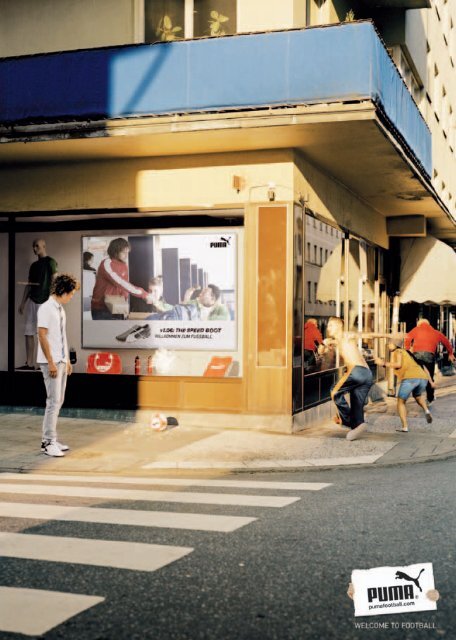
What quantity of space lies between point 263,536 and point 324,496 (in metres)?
1.77

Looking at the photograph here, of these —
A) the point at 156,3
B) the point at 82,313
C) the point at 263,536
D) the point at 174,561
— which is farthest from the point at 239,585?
the point at 156,3

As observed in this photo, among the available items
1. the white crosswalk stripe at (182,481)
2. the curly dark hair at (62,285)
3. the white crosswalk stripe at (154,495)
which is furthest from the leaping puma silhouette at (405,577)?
the curly dark hair at (62,285)

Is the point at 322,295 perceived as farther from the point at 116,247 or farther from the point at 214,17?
the point at 214,17

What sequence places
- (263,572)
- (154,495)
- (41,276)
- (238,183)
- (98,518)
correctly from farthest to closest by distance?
1. (41,276)
2. (238,183)
3. (154,495)
4. (98,518)
5. (263,572)

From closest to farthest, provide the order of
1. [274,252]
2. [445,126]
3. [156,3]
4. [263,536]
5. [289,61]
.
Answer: [263,536] → [289,61] → [274,252] → [156,3] → [445,126]

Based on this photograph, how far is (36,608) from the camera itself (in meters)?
4.36

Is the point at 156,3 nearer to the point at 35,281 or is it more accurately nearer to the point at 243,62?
the point at 243,62

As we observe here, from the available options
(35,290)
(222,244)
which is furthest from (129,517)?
(35,290)

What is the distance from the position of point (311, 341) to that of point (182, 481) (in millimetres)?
5640

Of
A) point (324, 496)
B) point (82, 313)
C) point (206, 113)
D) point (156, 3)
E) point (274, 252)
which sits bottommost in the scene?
point (324, 496)

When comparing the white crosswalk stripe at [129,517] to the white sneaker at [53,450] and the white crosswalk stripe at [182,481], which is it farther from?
the white sneaker at [53,450]

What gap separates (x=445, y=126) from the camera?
29922 mm

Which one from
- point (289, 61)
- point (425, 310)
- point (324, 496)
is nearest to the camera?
point (324, 496)

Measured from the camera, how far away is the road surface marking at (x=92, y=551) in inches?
205
